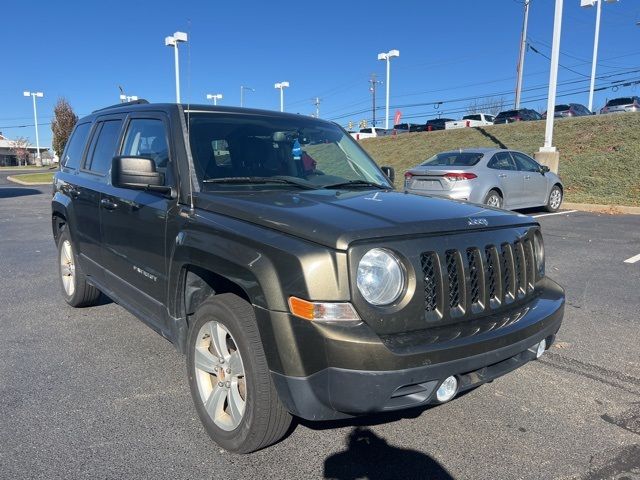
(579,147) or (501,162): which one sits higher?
(579,147)

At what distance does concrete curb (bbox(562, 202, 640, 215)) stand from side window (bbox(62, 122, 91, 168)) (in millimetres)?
12374

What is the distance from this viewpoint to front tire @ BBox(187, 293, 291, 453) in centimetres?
256

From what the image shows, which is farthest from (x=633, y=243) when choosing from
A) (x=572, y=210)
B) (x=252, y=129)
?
(x=252, y=129)

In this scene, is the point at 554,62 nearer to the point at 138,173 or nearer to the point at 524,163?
the point at 524,163

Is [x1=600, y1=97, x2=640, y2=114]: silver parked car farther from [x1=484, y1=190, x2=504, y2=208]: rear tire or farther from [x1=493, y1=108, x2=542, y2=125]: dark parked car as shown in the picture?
[x1=484, y1=190, x2=504, y2=208]: rear tire

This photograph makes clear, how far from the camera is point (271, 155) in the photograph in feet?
12.4

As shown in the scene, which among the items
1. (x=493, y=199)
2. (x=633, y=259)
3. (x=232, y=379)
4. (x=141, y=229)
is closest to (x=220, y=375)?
(x=232, y=379)

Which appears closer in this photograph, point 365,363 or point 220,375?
point 365,363

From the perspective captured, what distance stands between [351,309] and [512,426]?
4.96ft

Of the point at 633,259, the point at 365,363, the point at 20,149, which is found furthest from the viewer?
the point at 20,149

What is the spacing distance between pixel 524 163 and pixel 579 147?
9.92 m

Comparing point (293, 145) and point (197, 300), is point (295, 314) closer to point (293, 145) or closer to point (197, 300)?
point (197, 300)

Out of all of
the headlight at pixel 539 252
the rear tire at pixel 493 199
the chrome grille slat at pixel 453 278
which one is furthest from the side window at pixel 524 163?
the chrome grille slat at pixel 453 278

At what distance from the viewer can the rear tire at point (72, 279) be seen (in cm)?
507
